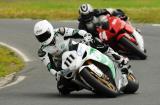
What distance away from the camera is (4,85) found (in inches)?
664

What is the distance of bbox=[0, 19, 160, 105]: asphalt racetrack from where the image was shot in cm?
1308

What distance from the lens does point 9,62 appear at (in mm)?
20922

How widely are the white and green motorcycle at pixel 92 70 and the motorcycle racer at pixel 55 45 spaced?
196 millimetres

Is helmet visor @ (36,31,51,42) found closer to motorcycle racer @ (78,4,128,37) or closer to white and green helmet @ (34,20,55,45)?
white and green helmet @ (34,20,55,45)

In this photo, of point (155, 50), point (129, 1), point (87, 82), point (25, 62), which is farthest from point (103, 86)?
point (129, 1)

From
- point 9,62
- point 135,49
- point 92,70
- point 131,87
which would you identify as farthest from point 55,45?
point 9,62

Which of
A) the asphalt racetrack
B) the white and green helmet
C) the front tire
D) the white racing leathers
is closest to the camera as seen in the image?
the asphalt racetrack

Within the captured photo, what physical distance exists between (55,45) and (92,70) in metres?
1.01

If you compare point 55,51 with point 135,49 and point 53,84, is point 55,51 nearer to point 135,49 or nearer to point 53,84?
point 53,84

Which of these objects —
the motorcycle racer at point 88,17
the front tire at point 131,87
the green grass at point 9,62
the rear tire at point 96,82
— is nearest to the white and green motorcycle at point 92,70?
the rear tire at point 96,82

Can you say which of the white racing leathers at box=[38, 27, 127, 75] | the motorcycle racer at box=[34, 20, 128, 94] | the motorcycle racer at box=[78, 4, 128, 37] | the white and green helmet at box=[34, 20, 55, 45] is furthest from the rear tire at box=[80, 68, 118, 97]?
the motorcycle racer at box=[78, 4, 128, 37]

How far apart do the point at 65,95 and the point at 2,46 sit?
10.3 metres

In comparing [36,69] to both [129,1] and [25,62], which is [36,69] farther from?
[129,1]

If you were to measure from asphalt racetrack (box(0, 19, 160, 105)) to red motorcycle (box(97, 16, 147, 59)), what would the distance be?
1.25 ft
